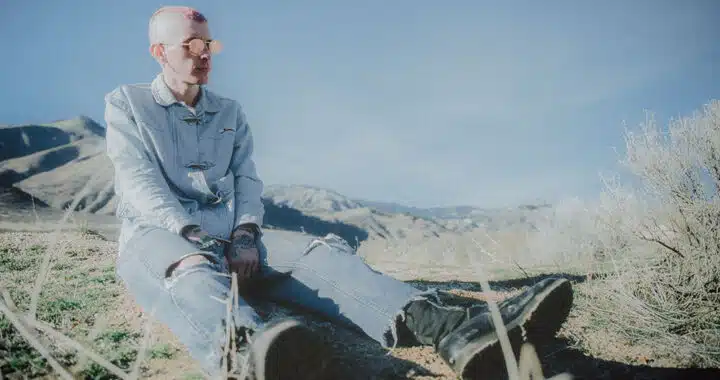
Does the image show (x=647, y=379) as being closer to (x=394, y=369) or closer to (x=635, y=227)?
(x=394, y=369)

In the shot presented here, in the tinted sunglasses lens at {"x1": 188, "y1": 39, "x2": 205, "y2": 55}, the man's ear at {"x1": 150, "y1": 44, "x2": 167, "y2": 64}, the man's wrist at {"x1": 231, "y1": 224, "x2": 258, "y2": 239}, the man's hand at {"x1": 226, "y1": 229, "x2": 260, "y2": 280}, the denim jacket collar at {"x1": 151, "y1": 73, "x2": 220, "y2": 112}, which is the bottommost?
the man's hand at {"x1": 226, "y1": 229, "x2": 260, "y2": 280}

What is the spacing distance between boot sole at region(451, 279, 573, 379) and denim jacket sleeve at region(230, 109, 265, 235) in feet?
4.77

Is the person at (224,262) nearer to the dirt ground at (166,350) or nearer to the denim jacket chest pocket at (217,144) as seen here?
the denim jacket chest pocket at (217,144)

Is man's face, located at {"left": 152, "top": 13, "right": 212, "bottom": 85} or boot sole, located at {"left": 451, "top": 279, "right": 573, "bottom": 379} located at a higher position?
man's face, located at {"left": 152, "top": 13, "right": 212, "bottom": 85}

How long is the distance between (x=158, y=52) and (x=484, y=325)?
7.53ft

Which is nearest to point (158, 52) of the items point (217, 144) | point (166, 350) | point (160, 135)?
point (160, 135)

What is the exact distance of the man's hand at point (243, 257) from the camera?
233cm

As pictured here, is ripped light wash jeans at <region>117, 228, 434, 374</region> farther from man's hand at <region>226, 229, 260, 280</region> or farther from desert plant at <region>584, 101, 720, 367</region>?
desert plant at <region>584, 101, 720, 367</region>

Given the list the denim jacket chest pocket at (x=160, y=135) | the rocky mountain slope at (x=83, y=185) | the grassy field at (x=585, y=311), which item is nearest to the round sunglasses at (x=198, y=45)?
the denim jacket chest pocket at (x=160, y=135)

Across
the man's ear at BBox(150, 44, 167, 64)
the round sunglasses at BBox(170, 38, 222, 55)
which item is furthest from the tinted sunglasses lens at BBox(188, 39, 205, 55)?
the man's ear at BBox(150, 44, 167, 64)

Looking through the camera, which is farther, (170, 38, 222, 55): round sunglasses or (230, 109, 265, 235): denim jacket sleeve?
(230, 109, 265, 235): denim jacket sleeve

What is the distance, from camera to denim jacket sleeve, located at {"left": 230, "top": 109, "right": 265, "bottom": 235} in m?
2.63

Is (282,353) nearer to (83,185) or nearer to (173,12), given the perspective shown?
(173,12)

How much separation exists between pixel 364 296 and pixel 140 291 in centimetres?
108
